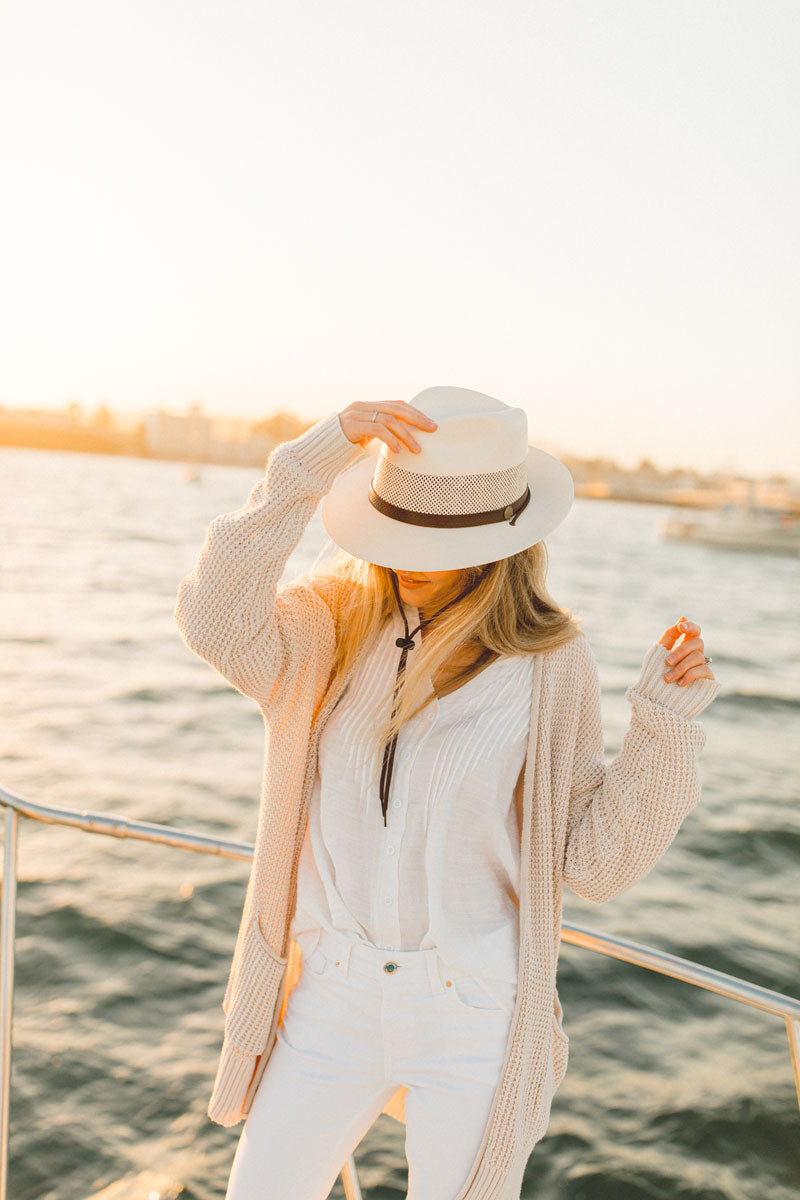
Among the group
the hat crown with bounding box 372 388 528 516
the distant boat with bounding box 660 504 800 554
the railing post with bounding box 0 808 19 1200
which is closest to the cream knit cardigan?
the hat crown with bounding box 372 388 528 516

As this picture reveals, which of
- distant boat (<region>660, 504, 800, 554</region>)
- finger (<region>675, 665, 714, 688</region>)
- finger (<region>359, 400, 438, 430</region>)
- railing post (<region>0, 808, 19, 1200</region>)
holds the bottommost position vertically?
distant boat (<region>660, 504, 800, 554</region>)

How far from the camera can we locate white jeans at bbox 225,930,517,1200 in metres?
1.51

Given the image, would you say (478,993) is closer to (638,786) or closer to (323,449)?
(638,786)

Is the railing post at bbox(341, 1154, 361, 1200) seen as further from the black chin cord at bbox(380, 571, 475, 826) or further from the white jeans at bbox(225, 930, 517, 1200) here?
the black chin cord at bbox(380, 571, 475, 826)

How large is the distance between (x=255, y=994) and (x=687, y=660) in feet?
3.12

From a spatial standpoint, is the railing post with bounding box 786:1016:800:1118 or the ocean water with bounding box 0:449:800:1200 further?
the ocean water with bounding box 0:449:800:1200

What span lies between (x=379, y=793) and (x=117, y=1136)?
3517 millimetres

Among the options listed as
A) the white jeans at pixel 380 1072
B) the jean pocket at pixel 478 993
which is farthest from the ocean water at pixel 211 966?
the jean pocket at pixel 478 993

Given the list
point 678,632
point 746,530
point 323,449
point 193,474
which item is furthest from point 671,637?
point 193,474

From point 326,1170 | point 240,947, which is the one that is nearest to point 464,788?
point 240,947

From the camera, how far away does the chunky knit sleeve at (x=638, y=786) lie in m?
1.52

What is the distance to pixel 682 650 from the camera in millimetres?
1571

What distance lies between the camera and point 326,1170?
1.56 m

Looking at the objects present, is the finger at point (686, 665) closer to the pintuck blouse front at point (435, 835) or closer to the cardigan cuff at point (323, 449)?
the pintuck blouse front at point (435, 835)
